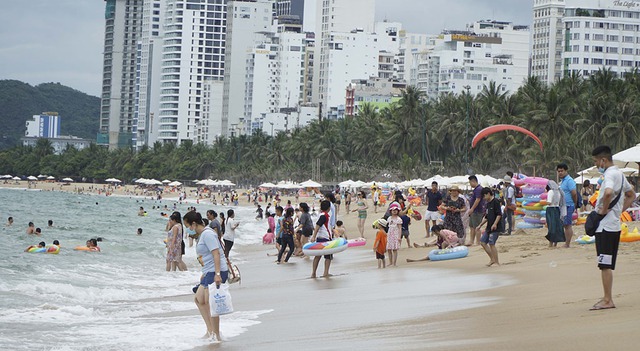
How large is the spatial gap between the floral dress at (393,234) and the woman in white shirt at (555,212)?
2.56 meters

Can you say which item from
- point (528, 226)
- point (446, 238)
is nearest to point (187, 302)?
point (446, 238)

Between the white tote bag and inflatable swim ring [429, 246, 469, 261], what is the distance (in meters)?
8.70

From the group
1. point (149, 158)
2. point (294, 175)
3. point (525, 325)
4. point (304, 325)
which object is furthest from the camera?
point (149, 158)

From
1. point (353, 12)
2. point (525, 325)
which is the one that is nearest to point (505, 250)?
point (525, 325)

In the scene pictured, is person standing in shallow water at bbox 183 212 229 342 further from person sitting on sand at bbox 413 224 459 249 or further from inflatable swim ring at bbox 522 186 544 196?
inflatable swim ring at bbox 522 186 544 196

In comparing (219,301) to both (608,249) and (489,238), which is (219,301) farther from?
(489,238)

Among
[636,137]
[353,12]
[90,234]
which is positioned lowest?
[90,234]

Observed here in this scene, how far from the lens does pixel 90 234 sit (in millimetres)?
39188

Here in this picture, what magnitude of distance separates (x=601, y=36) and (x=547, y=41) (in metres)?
11.9

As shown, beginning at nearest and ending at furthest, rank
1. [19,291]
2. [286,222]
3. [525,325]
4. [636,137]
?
[525,325] < [19,291] < [286,222] < [636,137]

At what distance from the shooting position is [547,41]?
481ft

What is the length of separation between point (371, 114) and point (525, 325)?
94888 millimetres

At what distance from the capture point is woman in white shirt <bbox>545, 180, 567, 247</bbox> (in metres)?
16.8

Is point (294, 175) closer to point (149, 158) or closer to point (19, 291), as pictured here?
point (149, 158)
